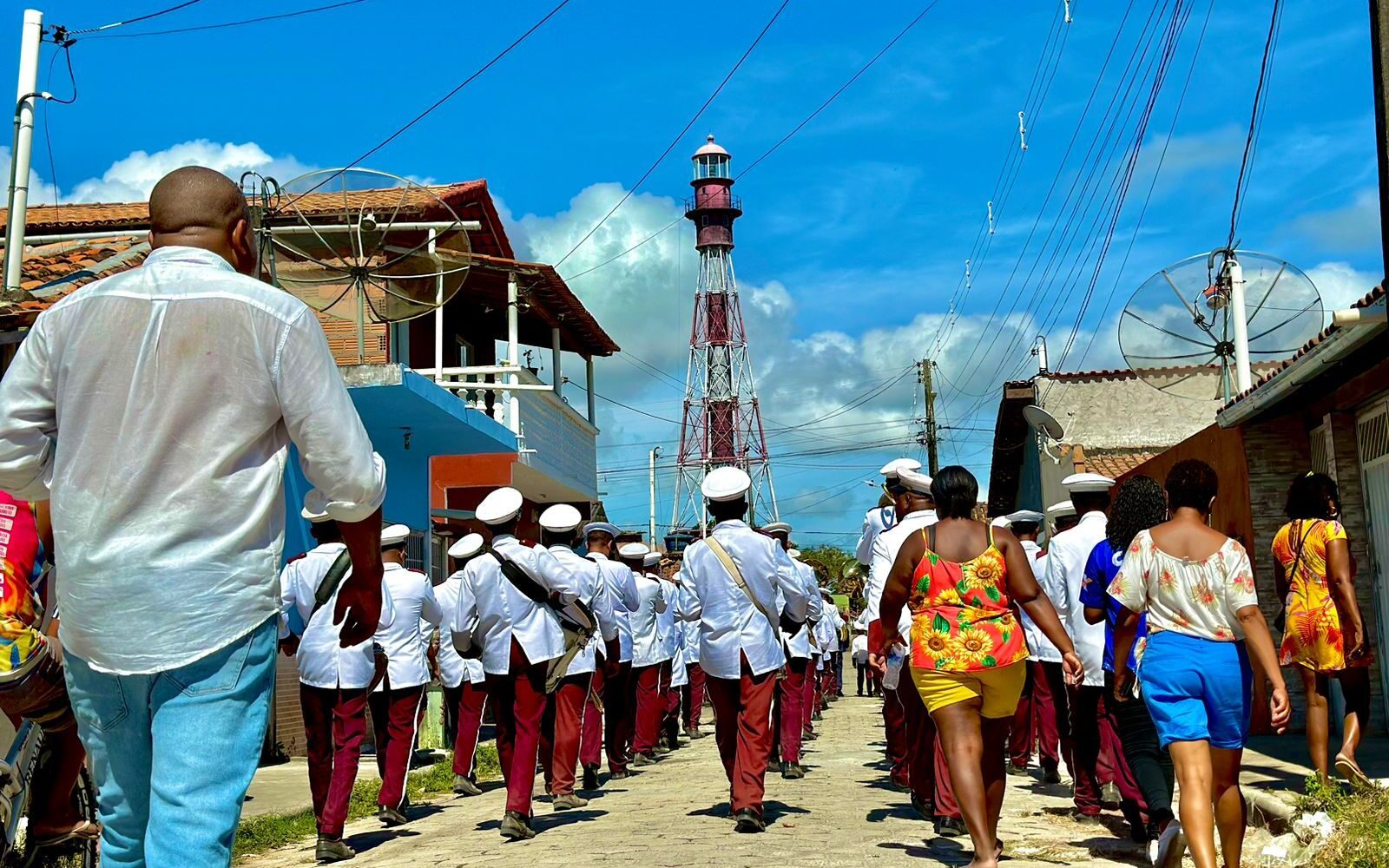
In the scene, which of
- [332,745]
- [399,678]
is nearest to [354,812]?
[399,678]

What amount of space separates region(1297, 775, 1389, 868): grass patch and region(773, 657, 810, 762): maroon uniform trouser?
16.7 feet

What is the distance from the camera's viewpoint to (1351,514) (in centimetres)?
1269

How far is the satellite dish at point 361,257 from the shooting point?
14008mm

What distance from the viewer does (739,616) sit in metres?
8.86

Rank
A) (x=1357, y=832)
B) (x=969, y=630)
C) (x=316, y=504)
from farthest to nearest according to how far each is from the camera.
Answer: (x=969, y=630) < (x=1357, y=832) < (x=316, y=504)

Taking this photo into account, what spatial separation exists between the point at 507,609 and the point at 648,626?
494 cm

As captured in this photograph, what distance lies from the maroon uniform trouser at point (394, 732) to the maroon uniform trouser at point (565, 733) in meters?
0.92

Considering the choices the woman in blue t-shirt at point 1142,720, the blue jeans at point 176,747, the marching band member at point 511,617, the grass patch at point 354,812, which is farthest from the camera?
the marching band member at point 511,617

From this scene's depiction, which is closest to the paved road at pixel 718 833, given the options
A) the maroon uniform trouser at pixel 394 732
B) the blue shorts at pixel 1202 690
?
the maroon uniform trouser at pixel 394 732

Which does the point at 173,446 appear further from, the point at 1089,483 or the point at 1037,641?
the point at 1037,641

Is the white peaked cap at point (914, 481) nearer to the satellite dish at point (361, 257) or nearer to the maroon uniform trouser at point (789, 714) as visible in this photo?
the maroon uniform trouser at point (789, 714)

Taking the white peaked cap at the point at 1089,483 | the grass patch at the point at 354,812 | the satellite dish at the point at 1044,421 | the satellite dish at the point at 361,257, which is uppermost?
the satellite dish at the point at 361,257

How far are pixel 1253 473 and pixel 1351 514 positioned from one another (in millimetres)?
961

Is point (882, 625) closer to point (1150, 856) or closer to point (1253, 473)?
point (1150, 856)
